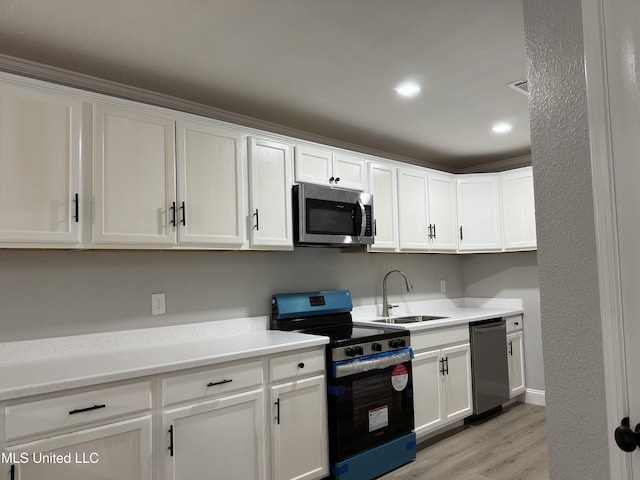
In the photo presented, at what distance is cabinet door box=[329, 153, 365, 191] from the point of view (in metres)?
3.36

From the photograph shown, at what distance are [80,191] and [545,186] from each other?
1987 millimetres

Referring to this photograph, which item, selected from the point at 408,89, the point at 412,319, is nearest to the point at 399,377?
the point at 412,319

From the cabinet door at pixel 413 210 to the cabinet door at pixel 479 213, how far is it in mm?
557

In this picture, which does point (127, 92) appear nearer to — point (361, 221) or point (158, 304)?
point (158, 304)

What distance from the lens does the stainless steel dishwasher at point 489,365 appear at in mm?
3893

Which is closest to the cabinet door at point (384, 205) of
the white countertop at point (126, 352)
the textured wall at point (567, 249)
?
the white countertop at point (126, 352)

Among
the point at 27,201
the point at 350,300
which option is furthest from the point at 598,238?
the point at 350,300

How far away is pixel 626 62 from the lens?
41.1 inches

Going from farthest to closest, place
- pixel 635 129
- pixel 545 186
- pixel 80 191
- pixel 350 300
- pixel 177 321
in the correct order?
1. pixel 350 300
2. pixel 177 321
3. pixel 80 191
4. pixel 545 186
5. pixel 635 129

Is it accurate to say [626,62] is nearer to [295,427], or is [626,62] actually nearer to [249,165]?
[249,165]

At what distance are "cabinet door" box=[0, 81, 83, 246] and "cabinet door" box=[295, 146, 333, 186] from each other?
1359 mm

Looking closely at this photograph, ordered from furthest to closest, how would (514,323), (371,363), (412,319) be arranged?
(514,323), (412,319), (371,363)

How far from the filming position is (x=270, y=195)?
294cm

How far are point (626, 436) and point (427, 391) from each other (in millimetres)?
2556
